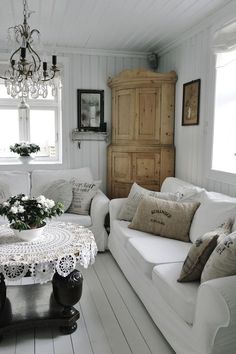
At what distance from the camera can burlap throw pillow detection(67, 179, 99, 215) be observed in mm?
3799

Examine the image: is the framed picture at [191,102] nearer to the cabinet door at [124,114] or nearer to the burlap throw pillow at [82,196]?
the cabinet door at [124,114]

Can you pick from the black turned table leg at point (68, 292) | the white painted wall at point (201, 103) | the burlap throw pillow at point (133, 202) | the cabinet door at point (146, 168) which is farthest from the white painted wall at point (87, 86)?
the black turned table leg at point (68, 292)

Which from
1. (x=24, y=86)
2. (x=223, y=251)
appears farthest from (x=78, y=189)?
(x=223, y=251)

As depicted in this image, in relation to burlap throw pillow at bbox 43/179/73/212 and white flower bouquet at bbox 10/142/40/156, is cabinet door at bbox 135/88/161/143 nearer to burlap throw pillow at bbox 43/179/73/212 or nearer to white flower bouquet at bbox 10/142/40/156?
burlap throw pillow at bbox 43/179/73/212

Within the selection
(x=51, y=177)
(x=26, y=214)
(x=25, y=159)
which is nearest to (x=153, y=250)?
(x=26, y=214)

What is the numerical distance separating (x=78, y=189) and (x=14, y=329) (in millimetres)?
1939

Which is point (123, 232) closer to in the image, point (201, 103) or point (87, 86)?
point (201, 103)

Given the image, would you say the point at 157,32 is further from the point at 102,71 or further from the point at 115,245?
the point at 115,245

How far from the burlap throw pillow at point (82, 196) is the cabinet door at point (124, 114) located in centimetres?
78

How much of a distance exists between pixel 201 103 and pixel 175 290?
2.14m

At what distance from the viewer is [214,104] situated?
319cm

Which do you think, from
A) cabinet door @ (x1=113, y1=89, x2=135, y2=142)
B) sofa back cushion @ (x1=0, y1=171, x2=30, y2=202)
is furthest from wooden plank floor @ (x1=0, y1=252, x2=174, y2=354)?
cabinet door @ (x1=113, y1=89, x2=135, y2=142)

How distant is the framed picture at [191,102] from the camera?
3510 millimetres

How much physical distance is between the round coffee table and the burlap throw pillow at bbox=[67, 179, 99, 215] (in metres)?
1.21
